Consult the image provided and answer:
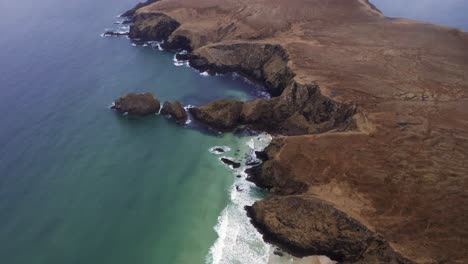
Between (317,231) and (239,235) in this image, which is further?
(239,235)

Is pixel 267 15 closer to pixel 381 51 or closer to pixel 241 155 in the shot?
pixel 381 51

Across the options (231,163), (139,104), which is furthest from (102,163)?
(231,163)

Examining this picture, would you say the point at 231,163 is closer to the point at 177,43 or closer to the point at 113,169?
the point at 113,169

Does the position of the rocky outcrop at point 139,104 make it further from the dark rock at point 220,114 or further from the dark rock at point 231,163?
the dark rock at point 231,163

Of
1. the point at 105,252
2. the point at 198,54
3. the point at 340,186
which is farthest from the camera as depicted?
the point at 198,54

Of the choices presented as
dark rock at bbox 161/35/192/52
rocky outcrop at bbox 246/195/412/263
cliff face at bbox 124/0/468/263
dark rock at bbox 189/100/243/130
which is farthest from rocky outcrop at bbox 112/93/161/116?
rocky outcrop at bbox 246/195/412/263

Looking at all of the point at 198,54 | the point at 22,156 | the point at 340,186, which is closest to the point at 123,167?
the point at 22,156

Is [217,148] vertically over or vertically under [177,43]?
under

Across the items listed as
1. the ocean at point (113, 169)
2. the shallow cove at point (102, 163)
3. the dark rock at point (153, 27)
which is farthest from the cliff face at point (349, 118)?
the shallow cove at point (102, 163)
